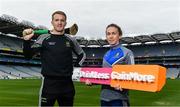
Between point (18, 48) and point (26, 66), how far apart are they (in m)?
6.95

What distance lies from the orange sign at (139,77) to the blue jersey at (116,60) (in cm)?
11

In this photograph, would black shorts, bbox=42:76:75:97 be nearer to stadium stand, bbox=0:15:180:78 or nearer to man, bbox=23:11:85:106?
man, bbox=23:11:85:106

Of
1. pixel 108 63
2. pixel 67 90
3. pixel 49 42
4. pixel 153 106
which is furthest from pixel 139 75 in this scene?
pixel 153 106

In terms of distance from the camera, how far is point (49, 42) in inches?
244

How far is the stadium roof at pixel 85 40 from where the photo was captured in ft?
255

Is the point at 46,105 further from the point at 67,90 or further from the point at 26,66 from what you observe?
the point at 26,66

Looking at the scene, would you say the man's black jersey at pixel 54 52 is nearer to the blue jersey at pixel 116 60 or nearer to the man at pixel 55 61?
the man at pixel 55 61

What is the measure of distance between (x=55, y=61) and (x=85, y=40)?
10287 cm

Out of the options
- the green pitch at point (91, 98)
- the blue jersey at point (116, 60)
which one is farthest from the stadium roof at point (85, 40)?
the blue jersey at point (116, 60)

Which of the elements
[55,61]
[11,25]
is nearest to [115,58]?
[55,61]

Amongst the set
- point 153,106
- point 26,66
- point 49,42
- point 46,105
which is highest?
point 49,42

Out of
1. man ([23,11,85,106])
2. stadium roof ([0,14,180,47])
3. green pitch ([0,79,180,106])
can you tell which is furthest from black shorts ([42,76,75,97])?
stadium roof ([0,14,180,47])

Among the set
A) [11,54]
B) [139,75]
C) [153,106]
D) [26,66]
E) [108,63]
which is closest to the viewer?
[139,75]

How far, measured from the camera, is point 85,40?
10888cm
